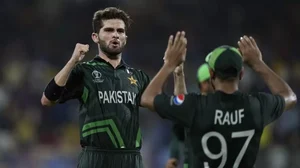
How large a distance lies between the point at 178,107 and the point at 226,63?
420mm

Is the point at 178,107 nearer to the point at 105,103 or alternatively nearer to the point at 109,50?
the point at 105,103

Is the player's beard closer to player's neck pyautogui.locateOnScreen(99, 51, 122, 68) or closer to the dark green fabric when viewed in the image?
player's neck pyautogui.locateOnScreen(99, 51, 122, 68)

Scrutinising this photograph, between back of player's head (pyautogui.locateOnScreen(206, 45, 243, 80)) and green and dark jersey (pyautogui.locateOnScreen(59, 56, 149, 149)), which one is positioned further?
green and dark jersey (pyautogui.locateOnScreen(59, 56, 149, 149))

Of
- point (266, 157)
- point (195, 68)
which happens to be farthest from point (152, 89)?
point (195, 68)

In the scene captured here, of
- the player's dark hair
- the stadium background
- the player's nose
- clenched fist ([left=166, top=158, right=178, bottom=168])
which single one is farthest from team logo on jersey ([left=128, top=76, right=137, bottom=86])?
the stadium background

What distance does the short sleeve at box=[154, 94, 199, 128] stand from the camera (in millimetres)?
4734

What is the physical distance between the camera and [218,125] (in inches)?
186

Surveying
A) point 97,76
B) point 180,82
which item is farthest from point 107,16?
point 180,82

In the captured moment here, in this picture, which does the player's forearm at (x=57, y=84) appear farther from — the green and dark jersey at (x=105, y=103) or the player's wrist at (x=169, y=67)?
the player's wrist at (x=169, y=67)

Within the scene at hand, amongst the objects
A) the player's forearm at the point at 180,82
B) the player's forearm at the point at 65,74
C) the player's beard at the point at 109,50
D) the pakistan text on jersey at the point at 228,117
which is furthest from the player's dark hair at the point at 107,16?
the pakistan text on jersey at the point at 228,117

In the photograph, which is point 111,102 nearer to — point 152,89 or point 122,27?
point 122,27

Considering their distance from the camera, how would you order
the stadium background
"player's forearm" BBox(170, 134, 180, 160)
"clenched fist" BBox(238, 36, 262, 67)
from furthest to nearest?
the stadium background → "player's forearm" BBox(170, 134, 180, 160) → "clenched fist" BBox(238, 36, 262, 67)

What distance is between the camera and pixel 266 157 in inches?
448

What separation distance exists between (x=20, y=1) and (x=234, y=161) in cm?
983
